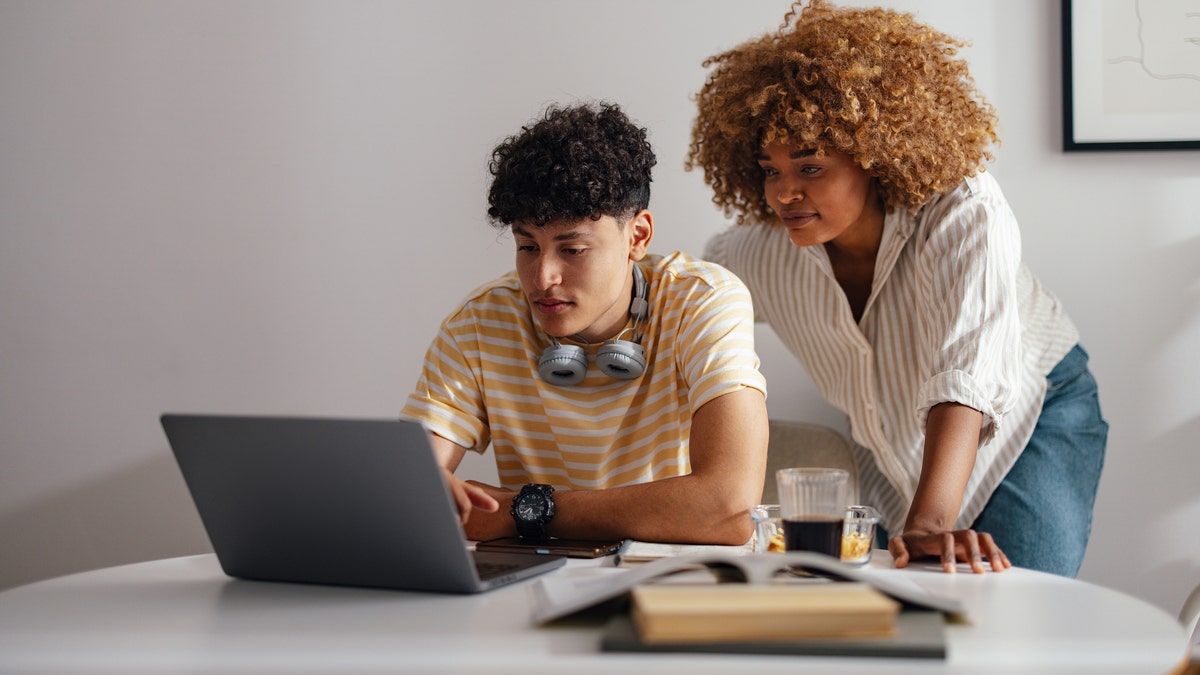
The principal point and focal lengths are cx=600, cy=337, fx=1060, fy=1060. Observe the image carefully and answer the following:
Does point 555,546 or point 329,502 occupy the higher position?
point 329,502

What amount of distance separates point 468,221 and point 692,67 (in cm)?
63

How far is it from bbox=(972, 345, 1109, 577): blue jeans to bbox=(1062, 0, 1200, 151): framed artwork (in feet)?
1.76

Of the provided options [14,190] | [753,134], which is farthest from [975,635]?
[14,190]

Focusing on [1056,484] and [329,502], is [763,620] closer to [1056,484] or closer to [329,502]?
[329,502]

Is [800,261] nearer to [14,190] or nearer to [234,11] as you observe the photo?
[234,11]

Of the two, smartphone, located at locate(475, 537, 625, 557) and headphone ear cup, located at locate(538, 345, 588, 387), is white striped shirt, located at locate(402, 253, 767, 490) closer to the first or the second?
headphone ear cup, located at locate(538, 345, 588, 387)

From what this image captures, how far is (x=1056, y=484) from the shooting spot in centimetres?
206

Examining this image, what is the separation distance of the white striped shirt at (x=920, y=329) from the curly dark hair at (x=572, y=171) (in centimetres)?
51

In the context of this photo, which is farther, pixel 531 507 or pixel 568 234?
pixel 568 234

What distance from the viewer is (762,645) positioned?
31.2 inches

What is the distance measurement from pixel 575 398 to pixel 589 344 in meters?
0.10

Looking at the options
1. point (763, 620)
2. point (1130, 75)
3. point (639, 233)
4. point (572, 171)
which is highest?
point (1130, 75)

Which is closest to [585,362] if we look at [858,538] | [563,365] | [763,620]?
[563,365]

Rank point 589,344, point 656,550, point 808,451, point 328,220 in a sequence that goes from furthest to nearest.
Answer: point 328,220
point 808,451
point 589,344
point 656,550
